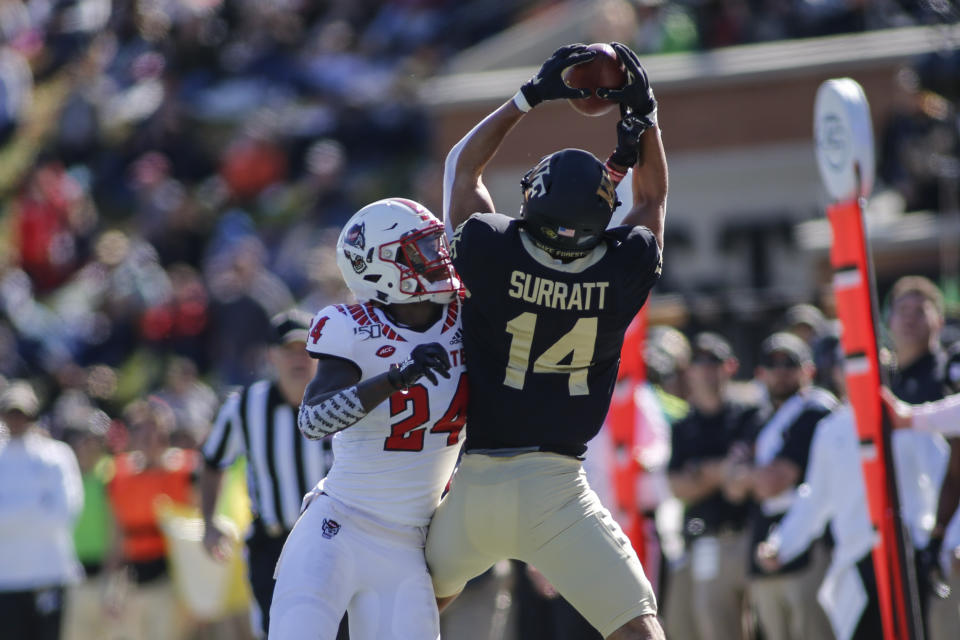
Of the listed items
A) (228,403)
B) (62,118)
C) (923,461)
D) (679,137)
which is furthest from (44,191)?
Answer: (923,461)

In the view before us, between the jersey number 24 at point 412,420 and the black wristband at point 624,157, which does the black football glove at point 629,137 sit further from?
Result: the jersey number 24 at point 412,420

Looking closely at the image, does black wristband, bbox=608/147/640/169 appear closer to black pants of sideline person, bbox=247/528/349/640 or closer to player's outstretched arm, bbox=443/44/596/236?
player's outstretched arm, bbox=443/44/596/236

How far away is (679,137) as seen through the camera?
1369 centimetres

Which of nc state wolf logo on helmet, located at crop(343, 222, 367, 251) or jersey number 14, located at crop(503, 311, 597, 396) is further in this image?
nc state wolf logo on helmet, located at crop(343, 222, 367, 251)

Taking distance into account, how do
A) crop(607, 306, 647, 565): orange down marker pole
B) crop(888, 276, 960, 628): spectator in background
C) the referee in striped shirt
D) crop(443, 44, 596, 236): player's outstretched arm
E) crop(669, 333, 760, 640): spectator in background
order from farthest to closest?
crop(669, 333, 760, 640): spectator in background → crop(607, 306, 647, 565): orange down marker pole → the referee in striped shirt → crop(888, 276, 960, 628): spectator in background → crop(443, 44, 596, 236): player's outstretched arm

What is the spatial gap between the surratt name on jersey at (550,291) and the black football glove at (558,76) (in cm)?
63

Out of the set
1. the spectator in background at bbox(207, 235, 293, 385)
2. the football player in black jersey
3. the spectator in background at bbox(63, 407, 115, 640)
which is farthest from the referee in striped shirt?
the spectator in background at bbox(207, 235, 293, 385)

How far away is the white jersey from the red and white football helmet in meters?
0.09

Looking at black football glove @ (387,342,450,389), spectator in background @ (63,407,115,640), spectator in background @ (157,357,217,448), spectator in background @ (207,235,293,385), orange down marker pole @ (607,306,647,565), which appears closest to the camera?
black football glove @ (387,342,450,389)

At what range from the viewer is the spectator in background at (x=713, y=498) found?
7.70 metres

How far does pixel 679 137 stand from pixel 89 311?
5.81 metres

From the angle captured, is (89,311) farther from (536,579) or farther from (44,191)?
(536,579)

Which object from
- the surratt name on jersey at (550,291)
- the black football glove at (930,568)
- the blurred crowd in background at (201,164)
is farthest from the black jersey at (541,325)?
the blurred crowd in background at (201,164)

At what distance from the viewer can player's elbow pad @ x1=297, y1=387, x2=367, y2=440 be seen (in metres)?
4.38
